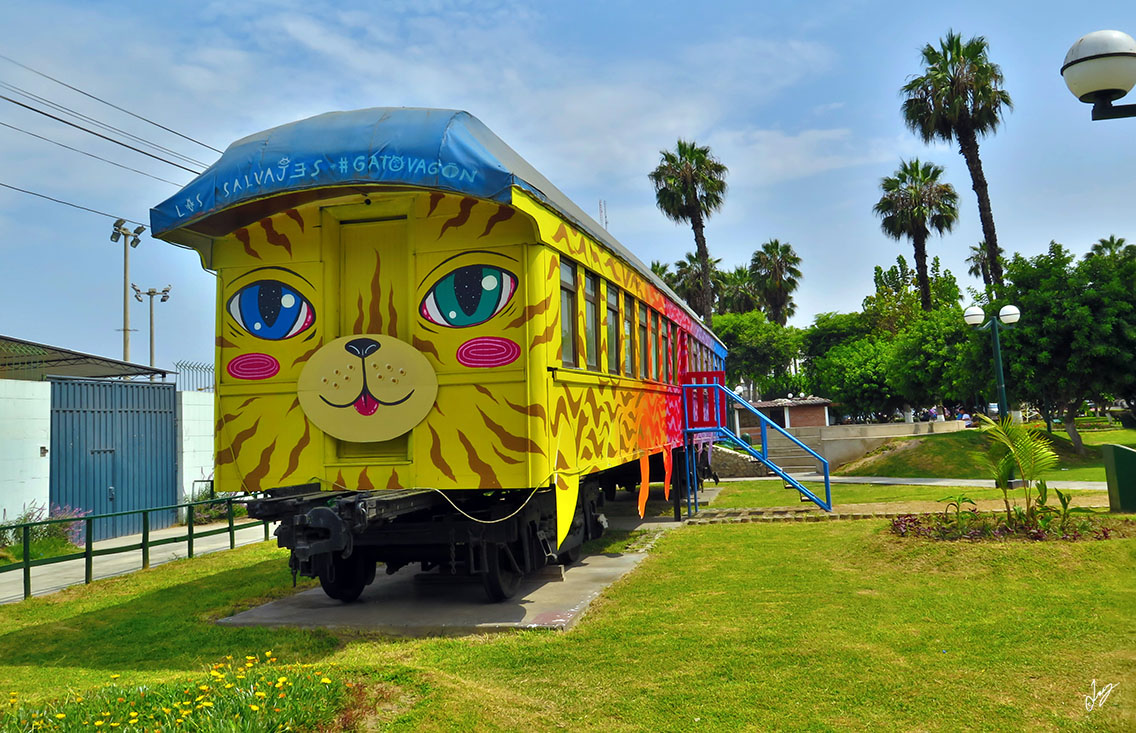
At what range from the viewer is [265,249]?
7.90m

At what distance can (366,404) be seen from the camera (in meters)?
7.44

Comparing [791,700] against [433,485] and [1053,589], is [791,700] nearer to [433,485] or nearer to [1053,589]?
[433,485]

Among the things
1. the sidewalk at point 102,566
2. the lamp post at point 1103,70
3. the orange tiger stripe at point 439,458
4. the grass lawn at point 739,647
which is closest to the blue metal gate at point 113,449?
the sidewalk at point 102,566

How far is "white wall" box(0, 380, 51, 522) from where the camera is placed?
14164 millimetres

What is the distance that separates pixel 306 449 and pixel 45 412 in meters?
10.2

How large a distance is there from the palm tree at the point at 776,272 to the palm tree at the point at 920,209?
1628 cm

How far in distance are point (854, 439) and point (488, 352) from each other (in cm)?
2450

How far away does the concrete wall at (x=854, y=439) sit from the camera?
29047 mm

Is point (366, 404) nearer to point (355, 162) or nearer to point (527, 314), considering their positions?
point (527, 314)

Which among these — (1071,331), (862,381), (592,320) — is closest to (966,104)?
(1071,331)

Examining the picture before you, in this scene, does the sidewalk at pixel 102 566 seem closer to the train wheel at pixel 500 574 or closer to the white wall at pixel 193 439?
the white wall at pixel 193 439

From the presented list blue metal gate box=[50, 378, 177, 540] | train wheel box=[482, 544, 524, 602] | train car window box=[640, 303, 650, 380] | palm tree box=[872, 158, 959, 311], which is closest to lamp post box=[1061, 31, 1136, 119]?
train wheel box=[482, 544, 524, 602]

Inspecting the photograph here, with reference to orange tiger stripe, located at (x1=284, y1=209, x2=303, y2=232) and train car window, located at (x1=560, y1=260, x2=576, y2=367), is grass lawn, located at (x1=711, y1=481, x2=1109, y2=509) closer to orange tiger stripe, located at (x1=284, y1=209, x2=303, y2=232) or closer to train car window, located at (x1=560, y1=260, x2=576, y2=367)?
train car window, located at (x1=560, y1=260, x2=576, y2=367)

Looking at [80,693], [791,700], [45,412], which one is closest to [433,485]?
[80,693]
